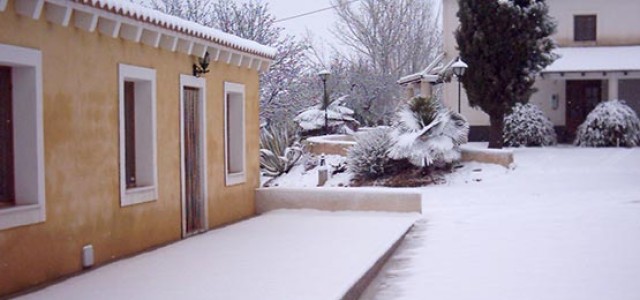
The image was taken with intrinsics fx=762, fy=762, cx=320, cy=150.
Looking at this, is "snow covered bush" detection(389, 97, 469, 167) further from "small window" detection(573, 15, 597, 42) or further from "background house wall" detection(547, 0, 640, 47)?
"small window" detection(573, 15, 597, 42)

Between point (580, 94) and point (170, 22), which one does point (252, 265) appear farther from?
point (580, 94)

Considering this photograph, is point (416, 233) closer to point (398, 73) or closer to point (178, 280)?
point (178, 280)

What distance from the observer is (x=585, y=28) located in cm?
2775

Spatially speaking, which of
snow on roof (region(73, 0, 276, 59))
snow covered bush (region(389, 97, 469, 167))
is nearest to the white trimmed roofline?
snow on roof (region(73, 0, 276, 59))

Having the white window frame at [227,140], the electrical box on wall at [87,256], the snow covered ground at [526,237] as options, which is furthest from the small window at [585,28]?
the electrical box on wall at [87,256]

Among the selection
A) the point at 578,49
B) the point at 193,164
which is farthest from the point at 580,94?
the point at 193,164

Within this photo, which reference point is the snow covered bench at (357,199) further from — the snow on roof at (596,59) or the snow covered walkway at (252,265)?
the snow on roof at (596,59)

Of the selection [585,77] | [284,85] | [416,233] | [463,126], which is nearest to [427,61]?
[284,85]

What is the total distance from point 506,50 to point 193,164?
543 inches

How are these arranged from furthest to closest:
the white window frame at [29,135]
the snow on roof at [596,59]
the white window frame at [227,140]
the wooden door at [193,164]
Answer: the snow on roof at [596,59] < the white window frame at [227,140] < the wooden door at [193,164] < the white window frame at [29,135]

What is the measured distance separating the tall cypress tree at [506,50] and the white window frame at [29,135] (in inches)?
664

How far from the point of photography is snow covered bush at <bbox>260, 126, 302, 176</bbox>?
23.1m

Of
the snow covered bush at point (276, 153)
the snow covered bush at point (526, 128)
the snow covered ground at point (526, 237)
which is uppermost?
the snow covered bush at point (526, 128)

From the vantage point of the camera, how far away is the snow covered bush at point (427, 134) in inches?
754
